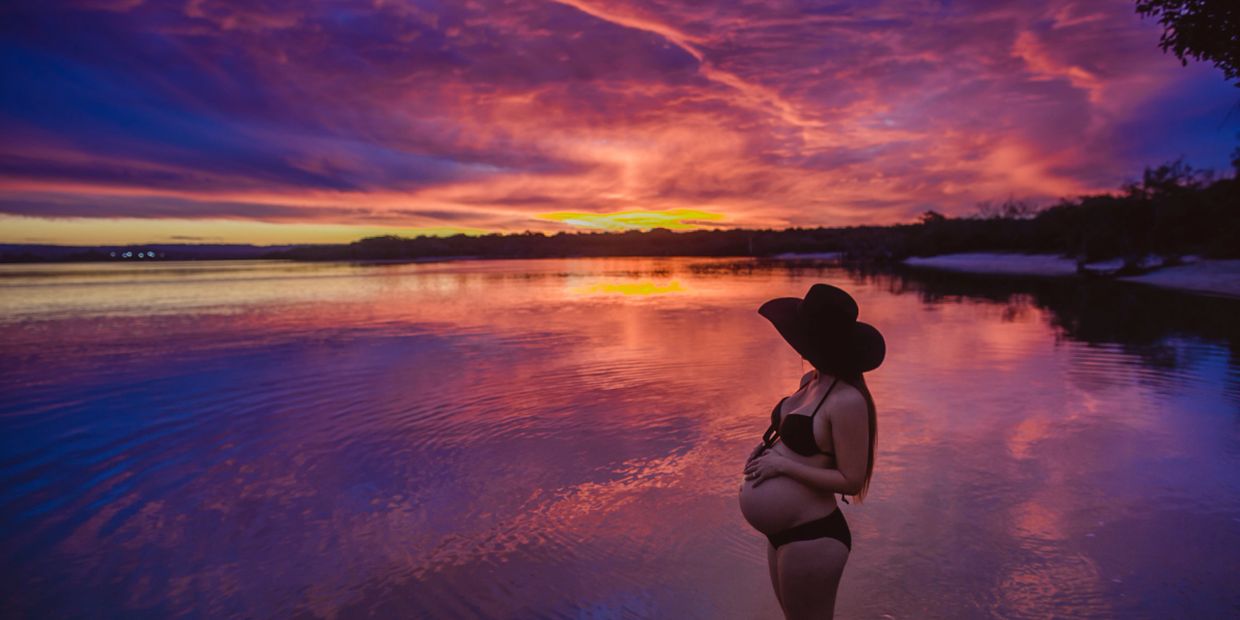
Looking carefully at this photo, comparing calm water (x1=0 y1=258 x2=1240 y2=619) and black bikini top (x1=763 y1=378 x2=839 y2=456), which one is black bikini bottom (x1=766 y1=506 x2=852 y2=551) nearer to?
black bikini top (x1=763 y1=378 x2=839 y2=456)

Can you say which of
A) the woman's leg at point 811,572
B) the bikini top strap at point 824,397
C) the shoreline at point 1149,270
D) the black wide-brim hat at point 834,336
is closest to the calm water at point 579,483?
the woman's leg at point 811,572

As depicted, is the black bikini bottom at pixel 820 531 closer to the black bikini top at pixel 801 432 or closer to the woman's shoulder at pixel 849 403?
the black bikini top at pixel 801 432

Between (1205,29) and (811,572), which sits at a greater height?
(1205,29)

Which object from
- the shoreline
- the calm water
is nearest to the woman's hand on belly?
the calm water

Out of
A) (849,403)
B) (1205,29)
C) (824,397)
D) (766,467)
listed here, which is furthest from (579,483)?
(1205,29)

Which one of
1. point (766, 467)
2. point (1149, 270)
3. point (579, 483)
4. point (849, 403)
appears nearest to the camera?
point (849, 403)

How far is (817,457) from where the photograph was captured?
103 inches

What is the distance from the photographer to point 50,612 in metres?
4.10

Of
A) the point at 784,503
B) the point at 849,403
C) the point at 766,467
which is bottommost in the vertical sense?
the point at 784,503

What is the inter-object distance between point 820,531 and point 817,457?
336 mm

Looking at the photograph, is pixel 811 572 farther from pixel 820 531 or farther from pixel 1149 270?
pixel 1149 270

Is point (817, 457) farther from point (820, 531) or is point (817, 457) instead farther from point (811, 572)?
point (811, 572)

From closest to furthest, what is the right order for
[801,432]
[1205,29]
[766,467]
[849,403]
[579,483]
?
[849,403] → [801,432] → [766,467] → [579,483] → [1205,29]

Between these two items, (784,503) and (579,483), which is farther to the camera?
(579,483)
